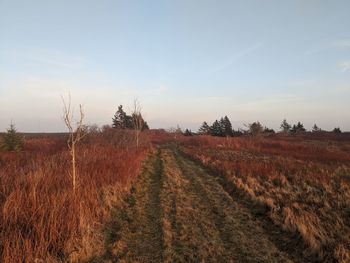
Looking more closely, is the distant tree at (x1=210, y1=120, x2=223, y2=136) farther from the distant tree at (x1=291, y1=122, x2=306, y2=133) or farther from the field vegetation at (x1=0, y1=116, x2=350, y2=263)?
the field vegetation at (x1=0, y1=116, x2=350, y2=263)

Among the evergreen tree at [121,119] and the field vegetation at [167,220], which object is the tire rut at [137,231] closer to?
the field vegetation at [167,220]

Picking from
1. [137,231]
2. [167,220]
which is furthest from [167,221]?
[137,231]

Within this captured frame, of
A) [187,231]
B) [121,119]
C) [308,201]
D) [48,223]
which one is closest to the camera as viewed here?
[48,223]

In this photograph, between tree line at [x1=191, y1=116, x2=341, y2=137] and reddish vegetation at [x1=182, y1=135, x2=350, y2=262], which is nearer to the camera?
reddish vegetation at [x1=182, y1=135, x2=350, y2=262]

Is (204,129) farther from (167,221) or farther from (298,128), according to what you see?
A: (167,221)

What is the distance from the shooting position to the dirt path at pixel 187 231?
15.2 feet

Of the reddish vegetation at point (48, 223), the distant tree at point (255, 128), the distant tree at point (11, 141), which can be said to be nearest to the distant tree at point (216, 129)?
the distant tree at point (255, 128)

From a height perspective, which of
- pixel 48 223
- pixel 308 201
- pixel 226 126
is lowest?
pixel 308 201

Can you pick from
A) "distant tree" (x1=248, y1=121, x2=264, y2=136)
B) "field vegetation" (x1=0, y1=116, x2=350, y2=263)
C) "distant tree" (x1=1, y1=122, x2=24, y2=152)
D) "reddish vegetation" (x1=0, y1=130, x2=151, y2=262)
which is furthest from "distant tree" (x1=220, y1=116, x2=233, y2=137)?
"reddish vegetation" (x1=0, y1=130, x2=151, y2=262)

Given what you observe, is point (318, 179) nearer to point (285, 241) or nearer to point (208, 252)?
point (285, 241)

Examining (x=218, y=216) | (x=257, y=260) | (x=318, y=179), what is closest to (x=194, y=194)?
(x=218, y=216)

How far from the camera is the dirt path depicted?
182 inches

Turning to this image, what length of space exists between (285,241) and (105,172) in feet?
19.9

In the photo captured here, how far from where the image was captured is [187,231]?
563cm
